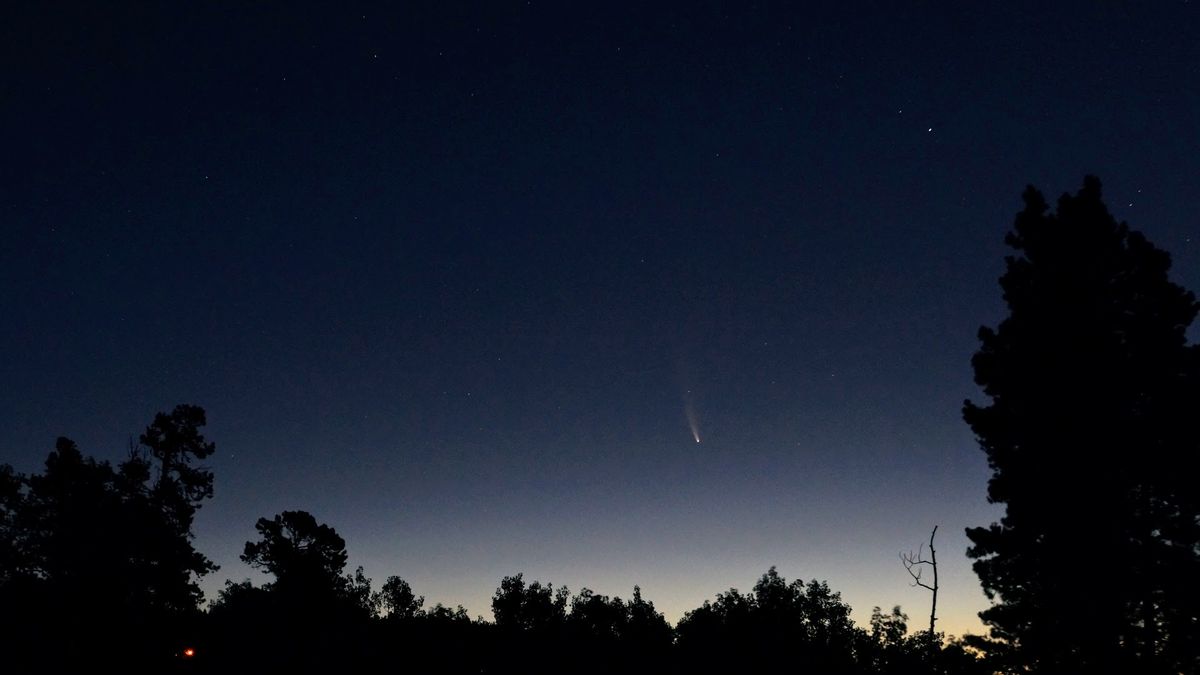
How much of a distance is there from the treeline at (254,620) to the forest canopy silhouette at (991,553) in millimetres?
120

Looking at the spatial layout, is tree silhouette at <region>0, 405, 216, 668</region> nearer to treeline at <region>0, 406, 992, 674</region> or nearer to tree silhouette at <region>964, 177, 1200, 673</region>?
treeline at <region>0, 406, 992, 674</region>

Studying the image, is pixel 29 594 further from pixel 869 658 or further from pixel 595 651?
pixel 869 658

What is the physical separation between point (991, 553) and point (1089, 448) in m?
4.51

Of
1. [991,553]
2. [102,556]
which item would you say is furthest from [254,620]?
[991,553]

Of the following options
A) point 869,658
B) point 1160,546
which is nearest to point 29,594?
point 1160,546

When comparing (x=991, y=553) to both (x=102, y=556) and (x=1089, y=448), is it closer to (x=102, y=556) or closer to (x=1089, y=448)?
(x=1089, y=448)

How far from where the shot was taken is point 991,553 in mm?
25031

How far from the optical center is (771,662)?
2291 inches

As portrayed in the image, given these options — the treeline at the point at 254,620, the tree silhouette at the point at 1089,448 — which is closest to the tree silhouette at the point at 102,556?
the treeline at the point at 254,620

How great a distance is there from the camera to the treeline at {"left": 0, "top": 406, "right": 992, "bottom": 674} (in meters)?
37.2

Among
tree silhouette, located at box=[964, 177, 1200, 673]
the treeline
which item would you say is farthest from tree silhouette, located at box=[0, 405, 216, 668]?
tree silhouette, located at box=[964, 177, 1200, 673]

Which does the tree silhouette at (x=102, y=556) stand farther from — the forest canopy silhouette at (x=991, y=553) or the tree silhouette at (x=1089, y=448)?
the tree silhouette at (x=1089, y=448)

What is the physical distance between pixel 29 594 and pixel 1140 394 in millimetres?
45904

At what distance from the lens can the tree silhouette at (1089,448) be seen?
21.9 meters
